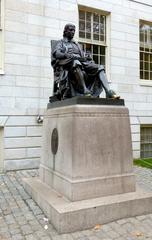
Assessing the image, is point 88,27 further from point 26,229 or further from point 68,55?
point 26,229

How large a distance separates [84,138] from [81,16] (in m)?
6.74

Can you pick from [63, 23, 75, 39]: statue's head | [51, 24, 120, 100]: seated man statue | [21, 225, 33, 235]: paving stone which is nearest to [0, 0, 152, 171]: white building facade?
[51, 24, 120, 100]: seated man statue

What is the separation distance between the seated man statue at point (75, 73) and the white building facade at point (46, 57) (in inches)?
120

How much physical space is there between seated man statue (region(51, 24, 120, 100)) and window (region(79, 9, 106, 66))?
4.44 m

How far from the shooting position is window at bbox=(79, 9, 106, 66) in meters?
9.60

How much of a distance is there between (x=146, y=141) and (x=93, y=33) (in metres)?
4.92

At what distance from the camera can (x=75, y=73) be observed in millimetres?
4832

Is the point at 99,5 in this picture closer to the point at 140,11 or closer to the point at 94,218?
the point at 140,11

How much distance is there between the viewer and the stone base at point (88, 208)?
3.75 metres

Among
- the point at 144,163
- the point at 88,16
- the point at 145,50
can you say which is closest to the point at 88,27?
the point at 88,16

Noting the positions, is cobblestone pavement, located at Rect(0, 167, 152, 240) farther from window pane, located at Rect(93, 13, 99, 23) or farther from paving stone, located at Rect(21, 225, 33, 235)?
window pane, located at Rect(93, 13, 99, 23)

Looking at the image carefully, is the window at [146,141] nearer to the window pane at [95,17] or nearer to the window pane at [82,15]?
the window pane at [95,17]

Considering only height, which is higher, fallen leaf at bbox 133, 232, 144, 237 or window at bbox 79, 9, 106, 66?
window at bbox 79, 9, 106, 66

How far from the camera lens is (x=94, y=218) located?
393cm
